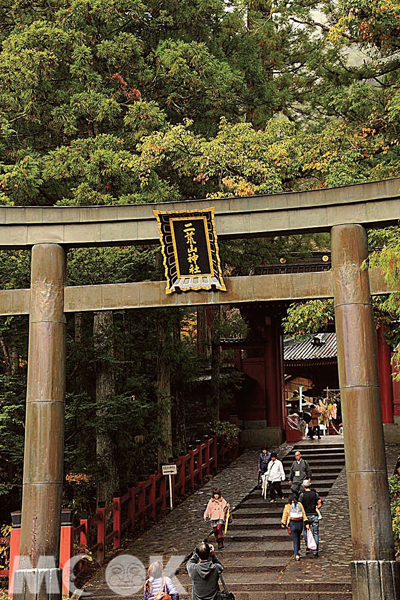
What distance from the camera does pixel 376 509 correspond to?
340 inches

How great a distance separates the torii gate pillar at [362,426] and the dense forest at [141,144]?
2990 millimetres

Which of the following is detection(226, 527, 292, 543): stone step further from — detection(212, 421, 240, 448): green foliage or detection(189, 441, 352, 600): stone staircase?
detection(212, 421, 240, 448): green foliage

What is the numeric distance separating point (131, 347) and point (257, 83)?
7602 mm

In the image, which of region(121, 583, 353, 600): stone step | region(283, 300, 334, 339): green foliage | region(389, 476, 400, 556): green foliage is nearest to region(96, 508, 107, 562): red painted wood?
region(121, 583, 353, 600): stone step

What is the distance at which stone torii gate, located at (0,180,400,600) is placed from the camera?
872cm

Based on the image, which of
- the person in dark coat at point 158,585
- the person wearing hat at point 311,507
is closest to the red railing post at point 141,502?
the person wearing hat at point 311,507

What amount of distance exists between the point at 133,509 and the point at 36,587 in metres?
5.27

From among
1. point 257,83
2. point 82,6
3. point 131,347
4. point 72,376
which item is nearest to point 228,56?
point 257,83

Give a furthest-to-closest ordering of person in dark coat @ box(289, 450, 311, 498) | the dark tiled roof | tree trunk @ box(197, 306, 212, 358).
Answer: the dark tiled roof
tree trunk @ box(197, 306, 212, 358)
person in dark coat @ box(289, 450, 311, 498)

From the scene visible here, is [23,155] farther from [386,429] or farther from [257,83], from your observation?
[386,429]

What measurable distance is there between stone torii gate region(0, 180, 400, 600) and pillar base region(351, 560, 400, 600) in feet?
0.04

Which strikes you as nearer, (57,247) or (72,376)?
(57,247)

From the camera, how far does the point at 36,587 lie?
28.9 ft

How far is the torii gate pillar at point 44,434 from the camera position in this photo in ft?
29.2
